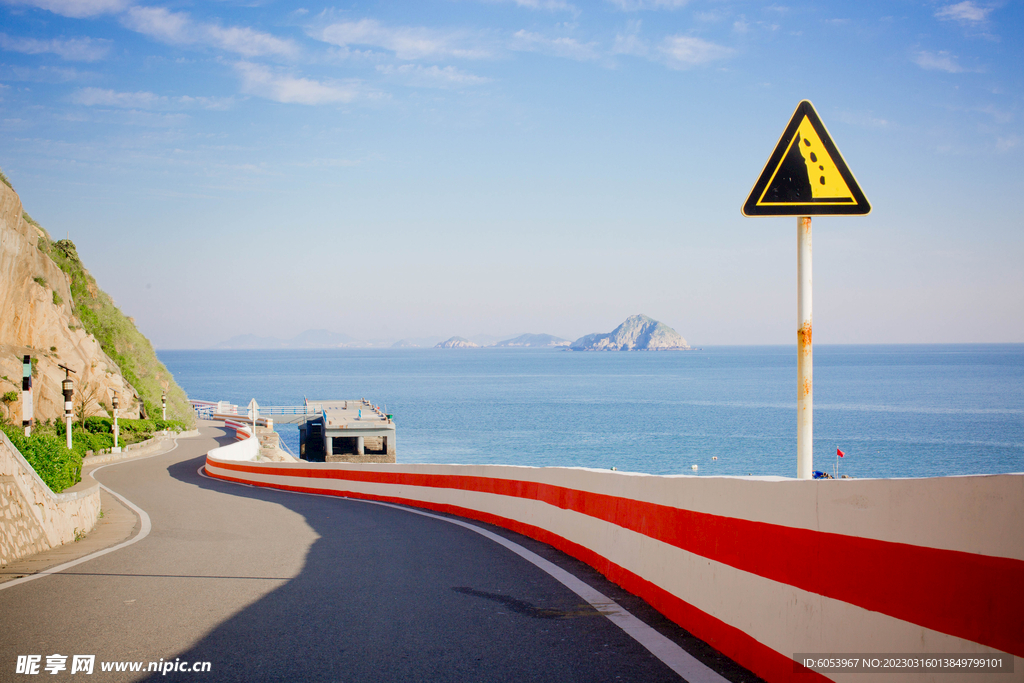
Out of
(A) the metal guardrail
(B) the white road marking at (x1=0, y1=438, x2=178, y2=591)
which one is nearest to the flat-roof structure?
(A) the metal guardrail

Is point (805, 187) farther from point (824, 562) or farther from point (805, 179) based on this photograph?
point (824, 562)

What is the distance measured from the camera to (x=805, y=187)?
5727 millimetres

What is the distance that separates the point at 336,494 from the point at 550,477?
36.7ft

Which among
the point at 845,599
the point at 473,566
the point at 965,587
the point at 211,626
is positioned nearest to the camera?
the point at 965,587

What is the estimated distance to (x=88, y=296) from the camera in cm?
5772

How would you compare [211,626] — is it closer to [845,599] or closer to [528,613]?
[528,613]

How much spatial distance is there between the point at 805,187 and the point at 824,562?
10.1ft

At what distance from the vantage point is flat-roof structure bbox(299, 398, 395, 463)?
6134 centimetres

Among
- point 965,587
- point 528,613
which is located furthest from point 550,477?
point 965,587

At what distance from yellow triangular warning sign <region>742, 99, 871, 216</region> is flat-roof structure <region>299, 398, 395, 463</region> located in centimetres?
5095

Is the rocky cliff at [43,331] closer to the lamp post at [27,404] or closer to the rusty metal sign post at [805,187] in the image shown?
the lamp post at [27,404]

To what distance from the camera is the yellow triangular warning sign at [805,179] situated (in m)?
5.69

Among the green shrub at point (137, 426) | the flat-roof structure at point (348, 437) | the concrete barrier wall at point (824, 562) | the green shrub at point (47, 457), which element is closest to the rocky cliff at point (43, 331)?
the green shrub at point (137, 426)

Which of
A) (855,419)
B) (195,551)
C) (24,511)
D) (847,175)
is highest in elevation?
(847,175)
